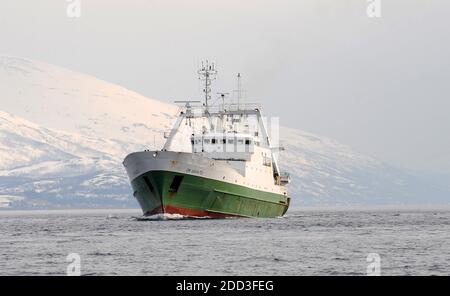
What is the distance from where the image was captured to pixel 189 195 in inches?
4380

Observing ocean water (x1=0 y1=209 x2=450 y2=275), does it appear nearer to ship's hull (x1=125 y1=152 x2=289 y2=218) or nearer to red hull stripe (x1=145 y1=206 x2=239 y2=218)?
ship's hull (x1=125 y1=152 x2=289 y2=218)

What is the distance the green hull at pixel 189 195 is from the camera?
110312 millimetres

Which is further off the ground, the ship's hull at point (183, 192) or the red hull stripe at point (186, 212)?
the ship's hull at point (183, 192)

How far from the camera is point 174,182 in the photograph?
110188mm

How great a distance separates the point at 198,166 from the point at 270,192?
2113 cm

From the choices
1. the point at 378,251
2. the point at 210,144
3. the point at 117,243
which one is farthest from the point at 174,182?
the point at 378,251

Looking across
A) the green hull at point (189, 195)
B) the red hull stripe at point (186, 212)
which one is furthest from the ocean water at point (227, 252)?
the red hull stripe at point (186, 212)

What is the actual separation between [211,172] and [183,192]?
374 centimetres

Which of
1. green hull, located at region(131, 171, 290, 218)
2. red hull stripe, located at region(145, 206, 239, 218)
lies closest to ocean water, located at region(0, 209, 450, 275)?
green hull, located at region(131, 171, 290, 218)

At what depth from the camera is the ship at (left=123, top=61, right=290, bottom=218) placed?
362 ft

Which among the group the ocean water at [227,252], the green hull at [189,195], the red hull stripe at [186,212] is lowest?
the ocean water at [227,252]

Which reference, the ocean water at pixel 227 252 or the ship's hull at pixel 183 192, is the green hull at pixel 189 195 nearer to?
the ship's hull at pixel 183 192

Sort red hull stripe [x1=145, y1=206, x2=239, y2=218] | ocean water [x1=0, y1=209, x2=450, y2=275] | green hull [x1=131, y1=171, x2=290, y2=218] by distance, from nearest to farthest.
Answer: ocean water [x1=0, y1=209, x2=450, y2=275]
green hull [x1=131, y1=171, x2=290, y2=218]
red hull stripe [x1=145, y1=206, x2=239, y2=218]

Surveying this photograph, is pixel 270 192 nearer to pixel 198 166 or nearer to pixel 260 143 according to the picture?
pixel 260 143
